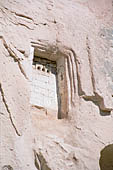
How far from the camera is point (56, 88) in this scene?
3486 mm

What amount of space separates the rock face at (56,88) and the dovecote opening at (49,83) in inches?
0.4

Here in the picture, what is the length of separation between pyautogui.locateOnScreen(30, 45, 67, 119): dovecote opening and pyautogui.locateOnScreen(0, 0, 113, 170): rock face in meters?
0.01

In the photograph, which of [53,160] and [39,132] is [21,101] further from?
[53,160]

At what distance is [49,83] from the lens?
3461mm

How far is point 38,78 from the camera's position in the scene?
3.42m

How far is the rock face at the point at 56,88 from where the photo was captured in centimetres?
274

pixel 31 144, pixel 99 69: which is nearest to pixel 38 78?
pixel 99 69

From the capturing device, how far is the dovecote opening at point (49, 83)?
10.8ft

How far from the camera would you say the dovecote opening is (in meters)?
3.31

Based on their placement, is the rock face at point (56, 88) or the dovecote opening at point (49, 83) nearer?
the rock face at point (56, 88)

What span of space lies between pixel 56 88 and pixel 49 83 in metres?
0.09

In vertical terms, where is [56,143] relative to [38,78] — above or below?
below

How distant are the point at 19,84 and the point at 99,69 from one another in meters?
0.99

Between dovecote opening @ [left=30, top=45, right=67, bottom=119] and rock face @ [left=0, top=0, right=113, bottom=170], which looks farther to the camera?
dovecote opening @ [left=30, top=45, right=67, bottom=119]
